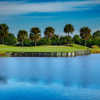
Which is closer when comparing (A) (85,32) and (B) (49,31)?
(A) (85,32)

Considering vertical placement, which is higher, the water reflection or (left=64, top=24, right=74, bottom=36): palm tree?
(left=64, top=24, right=74, bottom=36): palm tree

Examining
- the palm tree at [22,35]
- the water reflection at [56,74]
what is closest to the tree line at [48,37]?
the palm tree at [22,35]

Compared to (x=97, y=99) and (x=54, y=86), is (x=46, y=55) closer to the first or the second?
(x=54, y=86)

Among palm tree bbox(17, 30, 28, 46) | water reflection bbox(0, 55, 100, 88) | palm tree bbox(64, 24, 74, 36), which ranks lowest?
water reflection bbox(0, 55, 100, 88)

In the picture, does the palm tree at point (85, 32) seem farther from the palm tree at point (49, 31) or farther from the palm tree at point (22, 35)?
the palm tree at point (22, 35)

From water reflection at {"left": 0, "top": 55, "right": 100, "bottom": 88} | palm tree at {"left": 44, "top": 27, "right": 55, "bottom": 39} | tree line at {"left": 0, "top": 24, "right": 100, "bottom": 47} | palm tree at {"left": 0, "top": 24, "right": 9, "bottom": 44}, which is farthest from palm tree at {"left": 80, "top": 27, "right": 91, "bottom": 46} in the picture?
water reflection at {"left": 0, "top": 55, "right": 100, "bottom": 88}

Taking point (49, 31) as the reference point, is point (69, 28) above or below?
above

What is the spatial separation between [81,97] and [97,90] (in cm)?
317

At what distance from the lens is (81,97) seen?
2280 cm

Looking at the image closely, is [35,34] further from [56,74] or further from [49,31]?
[56,74]

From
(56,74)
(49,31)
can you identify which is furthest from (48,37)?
(56,74)

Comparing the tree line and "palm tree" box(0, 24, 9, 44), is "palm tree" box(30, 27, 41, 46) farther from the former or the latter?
"palm tree" box(0, 24, 9, 44)

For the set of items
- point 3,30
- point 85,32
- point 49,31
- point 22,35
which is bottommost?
point 22,35

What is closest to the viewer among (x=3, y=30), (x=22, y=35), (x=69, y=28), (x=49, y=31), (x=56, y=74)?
(x=56, y=74)
